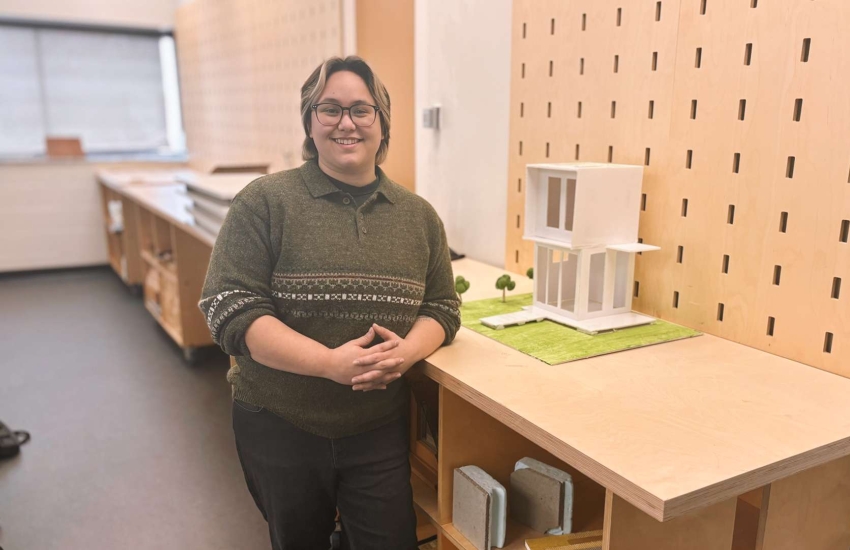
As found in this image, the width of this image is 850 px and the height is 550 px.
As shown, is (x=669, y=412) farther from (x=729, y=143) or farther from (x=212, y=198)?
(x=212, y=198)

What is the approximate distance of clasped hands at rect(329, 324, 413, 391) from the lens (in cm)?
127

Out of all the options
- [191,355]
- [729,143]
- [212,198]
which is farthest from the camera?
[191,355]

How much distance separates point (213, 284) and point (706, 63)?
3.77 ft

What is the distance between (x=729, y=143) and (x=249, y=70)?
371 centimetres

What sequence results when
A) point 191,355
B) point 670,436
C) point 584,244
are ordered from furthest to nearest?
point 191,355 → point 584,244 → point 670,436

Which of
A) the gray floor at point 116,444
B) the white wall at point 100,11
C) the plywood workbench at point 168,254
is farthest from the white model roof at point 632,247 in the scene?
the white wall at point 100,11

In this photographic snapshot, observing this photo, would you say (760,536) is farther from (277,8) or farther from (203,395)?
(277,8)

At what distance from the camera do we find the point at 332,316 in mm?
1345

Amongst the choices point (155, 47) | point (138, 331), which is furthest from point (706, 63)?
point (155, 47)

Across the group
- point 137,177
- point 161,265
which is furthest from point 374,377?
point 137,177

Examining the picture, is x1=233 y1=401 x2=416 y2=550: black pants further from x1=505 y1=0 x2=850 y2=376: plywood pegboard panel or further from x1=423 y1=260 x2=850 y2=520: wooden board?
x1=505 y1=0 x2=850 y2=376: plywood pegboard panel

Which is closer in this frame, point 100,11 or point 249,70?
point 249,70

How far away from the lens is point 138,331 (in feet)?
13.6

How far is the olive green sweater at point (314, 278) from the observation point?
4.26ft
